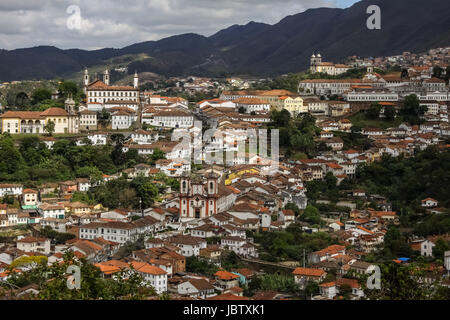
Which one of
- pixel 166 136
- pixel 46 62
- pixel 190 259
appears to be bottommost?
pixel 190 259

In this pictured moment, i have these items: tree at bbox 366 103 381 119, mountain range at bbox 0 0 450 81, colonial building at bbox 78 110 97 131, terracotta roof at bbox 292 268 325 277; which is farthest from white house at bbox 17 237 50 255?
mountain range at bbox 0 0 450 81

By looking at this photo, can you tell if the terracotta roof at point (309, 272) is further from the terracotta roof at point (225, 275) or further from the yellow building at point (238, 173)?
the yellow building at point (238, 173)

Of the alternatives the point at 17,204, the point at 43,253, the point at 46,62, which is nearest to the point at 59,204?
the point at 17,204

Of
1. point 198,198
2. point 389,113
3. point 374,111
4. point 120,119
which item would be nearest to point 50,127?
point 120,119

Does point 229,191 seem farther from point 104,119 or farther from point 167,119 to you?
point 104,119

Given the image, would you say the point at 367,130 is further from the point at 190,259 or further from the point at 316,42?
the point at 316,42

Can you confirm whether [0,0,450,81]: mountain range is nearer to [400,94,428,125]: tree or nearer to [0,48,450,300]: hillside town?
[400,94,428,125]: tree
